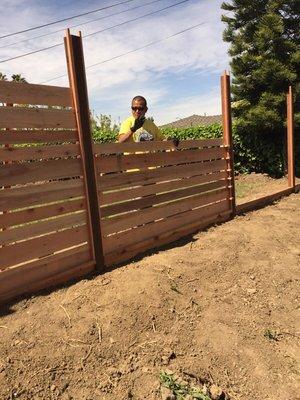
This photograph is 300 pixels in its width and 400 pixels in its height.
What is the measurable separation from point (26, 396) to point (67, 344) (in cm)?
52

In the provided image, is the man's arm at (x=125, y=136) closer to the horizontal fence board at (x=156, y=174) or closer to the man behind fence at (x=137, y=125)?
the man behind fence at (x=137, y=125)

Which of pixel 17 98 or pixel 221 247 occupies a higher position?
pixel 17 98

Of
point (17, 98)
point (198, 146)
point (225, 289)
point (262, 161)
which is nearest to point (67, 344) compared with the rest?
point (225, 289)

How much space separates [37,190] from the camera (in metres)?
3.94

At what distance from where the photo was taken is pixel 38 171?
3.96m

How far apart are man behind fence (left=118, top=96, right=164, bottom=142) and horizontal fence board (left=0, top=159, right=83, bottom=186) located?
1.21 metres

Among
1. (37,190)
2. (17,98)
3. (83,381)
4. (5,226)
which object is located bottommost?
(83,381)

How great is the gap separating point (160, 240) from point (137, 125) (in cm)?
151

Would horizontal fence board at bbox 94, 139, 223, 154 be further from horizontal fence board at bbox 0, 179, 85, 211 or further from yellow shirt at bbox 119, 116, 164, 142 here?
horizontal fence board at bbox 0, 179, 85, 211

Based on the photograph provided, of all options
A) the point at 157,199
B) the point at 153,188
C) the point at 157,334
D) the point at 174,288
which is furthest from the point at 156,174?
the point at 157,334

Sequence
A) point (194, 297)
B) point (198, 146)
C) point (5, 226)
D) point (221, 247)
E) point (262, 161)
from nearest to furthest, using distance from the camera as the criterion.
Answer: point (5, 226), point (194, 297), point (221, 247), point (198, 146), point (262, 161)

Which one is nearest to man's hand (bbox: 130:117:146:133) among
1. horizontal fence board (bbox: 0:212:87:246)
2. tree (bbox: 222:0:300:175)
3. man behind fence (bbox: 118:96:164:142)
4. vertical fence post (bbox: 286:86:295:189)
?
man behind fence (bbox: 118:96:164:142)

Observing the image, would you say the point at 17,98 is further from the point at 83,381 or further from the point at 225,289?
the point at 225,289

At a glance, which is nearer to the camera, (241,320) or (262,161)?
(241,320)
